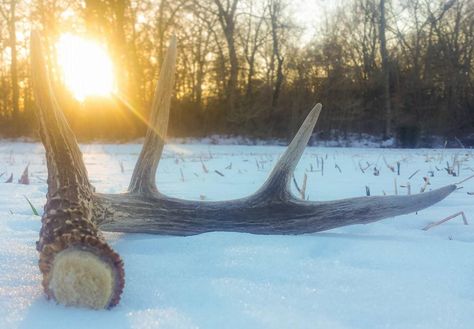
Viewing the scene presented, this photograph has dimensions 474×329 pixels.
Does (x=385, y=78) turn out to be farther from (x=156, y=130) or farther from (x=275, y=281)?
(x=275, y=281)

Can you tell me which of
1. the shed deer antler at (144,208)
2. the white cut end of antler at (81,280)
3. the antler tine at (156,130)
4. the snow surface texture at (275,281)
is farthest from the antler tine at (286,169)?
the white cut end of antler at (81,280)

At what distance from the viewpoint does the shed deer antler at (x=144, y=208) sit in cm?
82

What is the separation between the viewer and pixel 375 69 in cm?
2027

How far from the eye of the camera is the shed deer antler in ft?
2.68

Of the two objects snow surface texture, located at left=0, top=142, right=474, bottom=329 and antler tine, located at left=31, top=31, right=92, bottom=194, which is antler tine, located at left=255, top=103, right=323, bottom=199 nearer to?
snow surface texture, located at left=0, top=142, right=474, bottom=329

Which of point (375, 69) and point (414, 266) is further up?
point (375, 69)

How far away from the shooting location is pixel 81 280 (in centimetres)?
80

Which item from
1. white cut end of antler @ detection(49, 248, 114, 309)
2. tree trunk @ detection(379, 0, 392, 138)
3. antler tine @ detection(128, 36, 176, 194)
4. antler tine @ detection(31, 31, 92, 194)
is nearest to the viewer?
white cut end of antler @ detection(49, 248, 114, 309)

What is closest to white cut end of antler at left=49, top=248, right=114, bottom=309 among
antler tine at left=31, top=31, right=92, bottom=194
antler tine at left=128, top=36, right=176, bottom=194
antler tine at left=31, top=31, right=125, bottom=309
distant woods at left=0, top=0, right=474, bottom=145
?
antler tine at left=31, top=31, right=125, bottom=309

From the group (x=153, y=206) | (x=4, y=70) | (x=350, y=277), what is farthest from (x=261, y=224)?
(x=4, y=70)

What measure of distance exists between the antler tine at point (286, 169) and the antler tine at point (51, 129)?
662 mm

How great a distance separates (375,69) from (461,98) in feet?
12.3

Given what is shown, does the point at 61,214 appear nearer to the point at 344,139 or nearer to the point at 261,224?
the point at 261,224

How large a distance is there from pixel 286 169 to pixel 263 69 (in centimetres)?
2056
